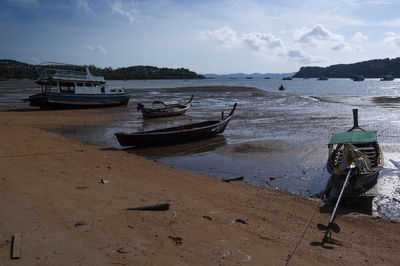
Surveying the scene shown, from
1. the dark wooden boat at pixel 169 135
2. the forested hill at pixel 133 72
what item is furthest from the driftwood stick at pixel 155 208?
the forested hill at pixel 133 72

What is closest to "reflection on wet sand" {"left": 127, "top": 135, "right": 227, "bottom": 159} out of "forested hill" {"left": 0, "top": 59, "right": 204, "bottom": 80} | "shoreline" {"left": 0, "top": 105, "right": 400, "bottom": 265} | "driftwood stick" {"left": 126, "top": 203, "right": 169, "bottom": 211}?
"shoreline" {"left": 0, "top": 105, "right": 400, "bottom": 265}

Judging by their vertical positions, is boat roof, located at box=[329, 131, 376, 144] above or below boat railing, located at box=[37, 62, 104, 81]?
below

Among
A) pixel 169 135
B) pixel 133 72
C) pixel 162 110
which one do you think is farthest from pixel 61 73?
pixel 133 72

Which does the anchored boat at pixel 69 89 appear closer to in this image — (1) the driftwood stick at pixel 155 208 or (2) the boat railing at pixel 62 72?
(2) the boat railing at pixel 62 72

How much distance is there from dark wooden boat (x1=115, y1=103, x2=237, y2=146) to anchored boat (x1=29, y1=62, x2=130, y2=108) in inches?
649

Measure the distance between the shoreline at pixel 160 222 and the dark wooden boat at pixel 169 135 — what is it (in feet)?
13.9

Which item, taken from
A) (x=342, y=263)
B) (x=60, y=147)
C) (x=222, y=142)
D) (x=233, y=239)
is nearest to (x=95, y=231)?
(x=233, y=239)

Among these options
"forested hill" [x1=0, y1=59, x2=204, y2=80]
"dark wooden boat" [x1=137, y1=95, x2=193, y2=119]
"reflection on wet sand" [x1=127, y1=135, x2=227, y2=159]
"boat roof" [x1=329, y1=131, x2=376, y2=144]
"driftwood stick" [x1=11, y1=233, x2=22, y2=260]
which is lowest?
"reflection on wet sand" [x1=127, y1=135, x2=227, y2=159]

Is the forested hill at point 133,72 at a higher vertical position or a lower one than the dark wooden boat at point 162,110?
higher

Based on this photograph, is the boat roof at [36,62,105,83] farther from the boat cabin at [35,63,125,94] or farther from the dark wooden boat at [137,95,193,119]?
the dark wooden boat at [137,95,193,119]

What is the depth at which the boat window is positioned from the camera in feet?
97.5

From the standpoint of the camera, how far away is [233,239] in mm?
5535

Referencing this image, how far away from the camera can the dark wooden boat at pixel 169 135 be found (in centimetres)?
1445

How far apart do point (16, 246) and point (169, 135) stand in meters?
11.2
